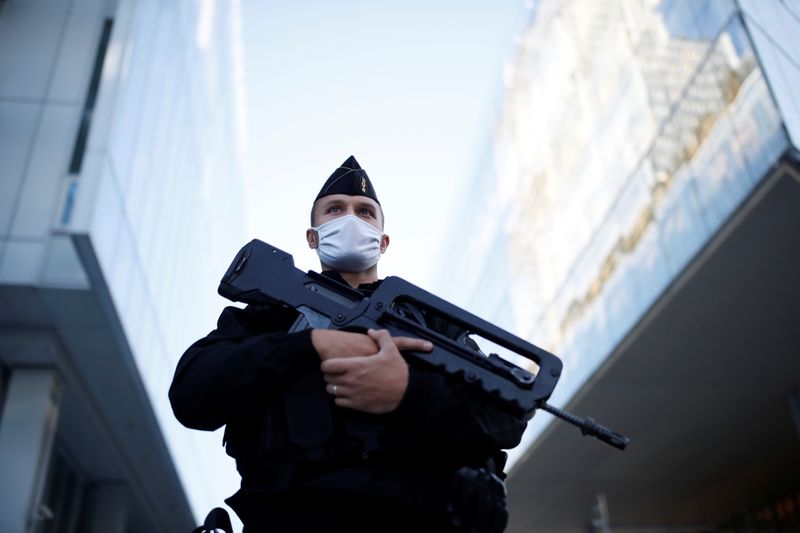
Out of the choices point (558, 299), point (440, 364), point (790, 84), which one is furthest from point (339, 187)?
point (558, 299)

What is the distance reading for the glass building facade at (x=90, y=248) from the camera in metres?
8.59

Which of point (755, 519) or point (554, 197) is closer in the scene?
point (554, 197)

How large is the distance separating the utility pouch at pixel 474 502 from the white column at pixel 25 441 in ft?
28.2

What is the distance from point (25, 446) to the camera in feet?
30.7

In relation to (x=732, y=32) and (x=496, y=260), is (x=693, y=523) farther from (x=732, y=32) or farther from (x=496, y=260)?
(x=732, y=32)

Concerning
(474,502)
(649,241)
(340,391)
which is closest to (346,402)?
(340,391)

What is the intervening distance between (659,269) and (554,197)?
5.95 metres

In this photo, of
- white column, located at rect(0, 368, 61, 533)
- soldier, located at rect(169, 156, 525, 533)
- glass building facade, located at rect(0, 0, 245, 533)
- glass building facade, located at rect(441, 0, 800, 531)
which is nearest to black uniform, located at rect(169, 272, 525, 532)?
soldier, located at rect(169, 156, 525, 533)

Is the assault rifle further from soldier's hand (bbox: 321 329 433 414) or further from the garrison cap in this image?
the garrison cap

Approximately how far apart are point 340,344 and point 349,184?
33.5 inches

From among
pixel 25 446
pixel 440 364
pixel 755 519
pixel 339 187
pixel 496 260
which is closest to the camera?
pixel 440 364

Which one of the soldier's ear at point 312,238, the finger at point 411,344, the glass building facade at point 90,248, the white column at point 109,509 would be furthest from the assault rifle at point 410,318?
the white column at point 109,509

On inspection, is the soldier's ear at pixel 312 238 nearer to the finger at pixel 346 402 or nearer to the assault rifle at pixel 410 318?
the assault rifle at pixel 410 318

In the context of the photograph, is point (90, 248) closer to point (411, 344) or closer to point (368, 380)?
point (411, 344)
